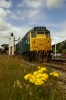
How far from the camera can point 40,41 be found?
72.4 ft

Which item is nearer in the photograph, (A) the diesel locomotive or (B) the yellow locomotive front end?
(A) the diesel locomotive

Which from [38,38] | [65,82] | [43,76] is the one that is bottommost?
[65,82]

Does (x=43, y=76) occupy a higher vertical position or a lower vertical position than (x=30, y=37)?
lower

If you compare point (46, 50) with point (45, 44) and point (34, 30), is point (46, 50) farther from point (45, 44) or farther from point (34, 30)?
point (34, 30)

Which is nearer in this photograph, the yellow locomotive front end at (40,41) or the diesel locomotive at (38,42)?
the diesel locomotive at (38,42)

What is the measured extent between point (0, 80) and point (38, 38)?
16.6m

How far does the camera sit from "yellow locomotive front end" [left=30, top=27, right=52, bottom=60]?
2178 cm

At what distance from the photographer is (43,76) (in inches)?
145

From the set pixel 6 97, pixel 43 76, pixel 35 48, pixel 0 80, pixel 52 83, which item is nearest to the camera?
pixel 43 76

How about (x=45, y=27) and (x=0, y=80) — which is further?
(x=45, y=27)

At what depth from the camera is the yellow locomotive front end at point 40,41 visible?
21781 mm

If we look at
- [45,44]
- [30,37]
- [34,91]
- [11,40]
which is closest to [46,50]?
[45,44]

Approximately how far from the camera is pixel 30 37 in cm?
Answer: 2217

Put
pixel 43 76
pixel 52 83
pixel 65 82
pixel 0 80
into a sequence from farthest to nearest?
pixel 65 82 < pixel 0 80 < pixel 52 83 < pixel 43 76
